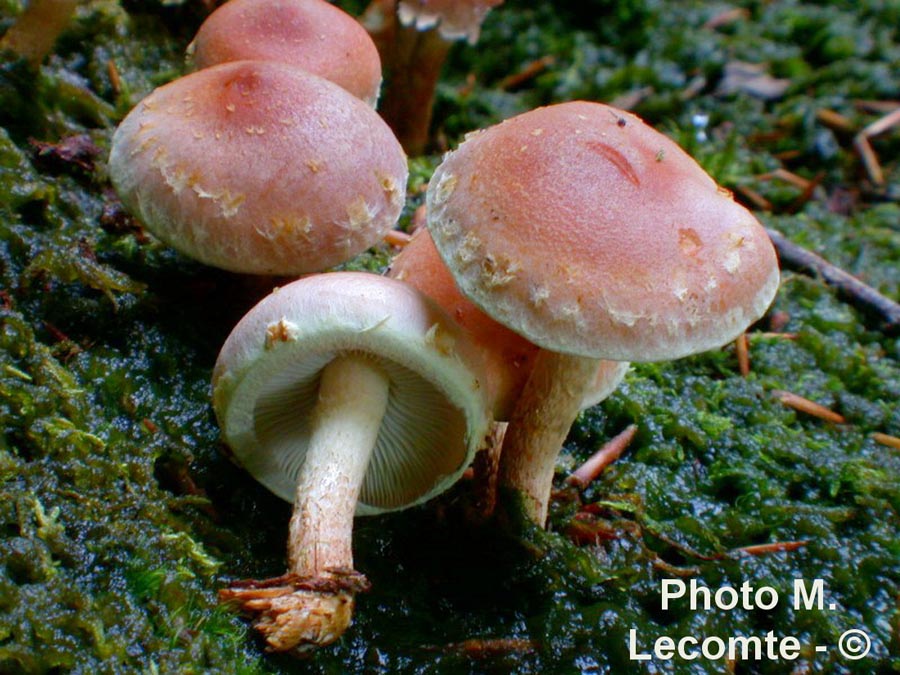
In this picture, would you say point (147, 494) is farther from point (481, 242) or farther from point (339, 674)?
point (481, 242)

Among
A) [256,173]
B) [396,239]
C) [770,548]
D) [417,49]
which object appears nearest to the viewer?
[256,173]

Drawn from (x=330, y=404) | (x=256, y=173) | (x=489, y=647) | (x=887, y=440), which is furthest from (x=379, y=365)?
(x=887, y=440)

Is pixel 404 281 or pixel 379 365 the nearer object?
pixel 379 365

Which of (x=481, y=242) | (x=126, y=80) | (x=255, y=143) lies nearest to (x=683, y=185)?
(x=481, y=242)

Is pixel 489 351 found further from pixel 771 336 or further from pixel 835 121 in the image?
pixel 835 121

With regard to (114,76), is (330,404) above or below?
below

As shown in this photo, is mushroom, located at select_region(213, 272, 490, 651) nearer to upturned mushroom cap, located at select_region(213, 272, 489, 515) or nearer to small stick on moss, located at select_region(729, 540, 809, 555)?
upturned mushroom cap, located at select_region(213, 272, 489, 515)

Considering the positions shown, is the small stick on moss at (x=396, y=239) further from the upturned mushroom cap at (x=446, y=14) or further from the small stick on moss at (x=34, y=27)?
the small stick on moss at (x=34, y=27)
